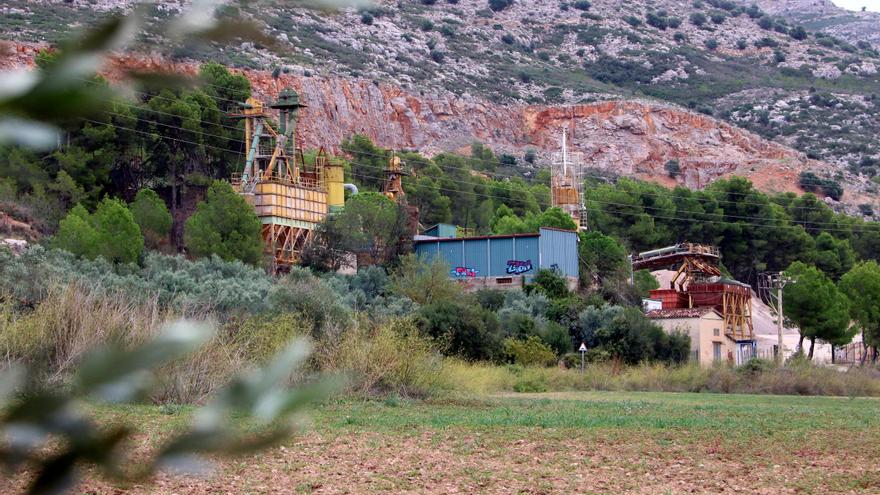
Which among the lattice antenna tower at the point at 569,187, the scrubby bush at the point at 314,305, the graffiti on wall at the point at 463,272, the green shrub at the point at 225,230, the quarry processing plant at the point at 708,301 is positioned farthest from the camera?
the lattice antenna tower at the point at 569,187

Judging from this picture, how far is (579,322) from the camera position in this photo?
42.2 m

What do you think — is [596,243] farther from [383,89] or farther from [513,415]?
[383,89]

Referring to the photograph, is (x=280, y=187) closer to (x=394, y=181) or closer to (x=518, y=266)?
(x=518, y=266)

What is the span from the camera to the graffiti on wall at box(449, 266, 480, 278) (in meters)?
48.2

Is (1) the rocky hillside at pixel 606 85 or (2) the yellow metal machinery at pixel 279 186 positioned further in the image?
(1) the rocky hillside at pixel 606 85

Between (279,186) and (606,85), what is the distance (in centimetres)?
6773

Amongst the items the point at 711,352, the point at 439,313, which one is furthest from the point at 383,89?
the point at 439,313

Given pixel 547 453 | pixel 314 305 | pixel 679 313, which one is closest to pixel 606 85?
pixel 679 313

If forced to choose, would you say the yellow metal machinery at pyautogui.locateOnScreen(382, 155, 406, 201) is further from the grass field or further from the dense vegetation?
the grass field

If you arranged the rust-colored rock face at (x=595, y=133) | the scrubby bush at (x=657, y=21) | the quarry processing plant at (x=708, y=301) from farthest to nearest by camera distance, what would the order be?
the scrubby bush at (x=657, y=21) → the rust-colored rock face at (x=595, y=133) → the quarry processing plant at (x=708, y=301)

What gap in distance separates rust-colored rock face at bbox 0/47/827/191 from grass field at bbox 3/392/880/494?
67.1m

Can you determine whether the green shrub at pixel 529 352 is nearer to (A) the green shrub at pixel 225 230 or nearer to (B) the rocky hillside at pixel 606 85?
(A) the green shrub at pixel 225 230

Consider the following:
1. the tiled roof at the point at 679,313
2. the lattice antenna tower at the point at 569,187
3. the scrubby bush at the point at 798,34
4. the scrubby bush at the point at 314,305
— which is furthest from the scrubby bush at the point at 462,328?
the scrubby bush at the point at 798,34

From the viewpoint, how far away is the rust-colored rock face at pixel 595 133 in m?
89.1
